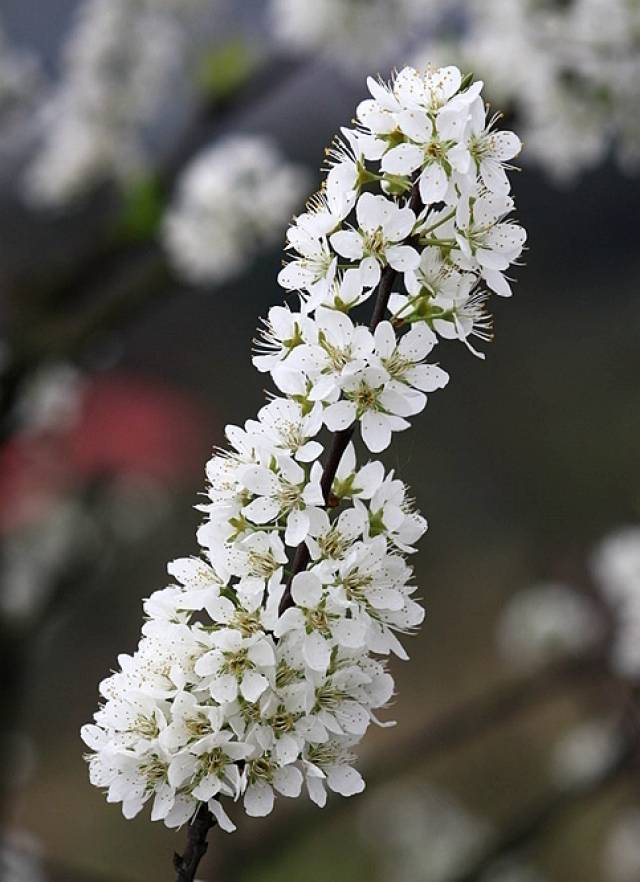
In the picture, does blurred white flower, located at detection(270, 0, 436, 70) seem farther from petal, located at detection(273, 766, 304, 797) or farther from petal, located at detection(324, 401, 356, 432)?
petal, located at detection(273, 766, 304, 797)

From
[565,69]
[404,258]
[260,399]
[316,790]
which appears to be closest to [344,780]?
[316,790]

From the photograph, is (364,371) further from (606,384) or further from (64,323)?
(606,384)

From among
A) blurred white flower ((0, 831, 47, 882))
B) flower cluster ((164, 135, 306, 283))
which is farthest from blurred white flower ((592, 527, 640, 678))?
blurred white flower ((0, 831, 47, 882))

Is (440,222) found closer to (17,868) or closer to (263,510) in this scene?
(263,510)

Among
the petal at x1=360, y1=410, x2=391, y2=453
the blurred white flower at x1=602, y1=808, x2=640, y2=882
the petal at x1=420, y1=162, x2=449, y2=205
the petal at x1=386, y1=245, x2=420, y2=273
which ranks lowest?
the petal at x1=360, y1=410, x2=391, y2=453

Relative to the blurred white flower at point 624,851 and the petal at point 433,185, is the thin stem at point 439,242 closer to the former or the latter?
the petal at point 433,185

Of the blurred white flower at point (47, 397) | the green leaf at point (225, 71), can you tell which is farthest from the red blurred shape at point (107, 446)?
the green leaf at point (225, 71)

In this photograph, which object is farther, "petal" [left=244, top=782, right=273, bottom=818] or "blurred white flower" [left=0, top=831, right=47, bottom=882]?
"blurred white flower" [left=0, top=831, right=47, bottom=882]
